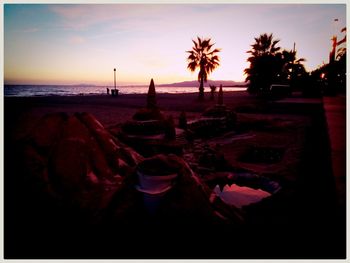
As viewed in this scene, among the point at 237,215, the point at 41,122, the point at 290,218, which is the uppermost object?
the point at 41,122

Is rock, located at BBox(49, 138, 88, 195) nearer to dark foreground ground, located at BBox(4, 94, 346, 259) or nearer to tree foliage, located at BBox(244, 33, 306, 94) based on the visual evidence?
dark foreground ground, located at BBox(4, 94, 346, 259)

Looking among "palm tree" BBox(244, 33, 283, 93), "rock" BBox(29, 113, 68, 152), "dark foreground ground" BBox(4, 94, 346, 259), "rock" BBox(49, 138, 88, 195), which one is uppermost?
"palm tree" BBox(244, 33, 283, 93)

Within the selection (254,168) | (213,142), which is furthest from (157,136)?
(254,168)

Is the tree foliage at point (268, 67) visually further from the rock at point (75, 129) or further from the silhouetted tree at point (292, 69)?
the rock at point (75, 129)

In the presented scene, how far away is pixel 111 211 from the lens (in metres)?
3.50

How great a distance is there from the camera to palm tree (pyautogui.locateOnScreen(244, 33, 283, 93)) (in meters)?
30.3

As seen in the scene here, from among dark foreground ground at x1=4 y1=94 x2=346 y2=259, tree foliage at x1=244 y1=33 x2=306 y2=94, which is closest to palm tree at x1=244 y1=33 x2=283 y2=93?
tree foliage at x1=244 y1=33 x2=306 y2=94

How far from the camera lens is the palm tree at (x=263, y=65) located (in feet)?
99.6

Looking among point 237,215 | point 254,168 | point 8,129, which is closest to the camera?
point 237,215

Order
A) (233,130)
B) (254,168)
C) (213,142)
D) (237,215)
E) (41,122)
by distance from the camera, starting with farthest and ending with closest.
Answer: (233,130), (213,142), (254,168), (41,122), (237,215)

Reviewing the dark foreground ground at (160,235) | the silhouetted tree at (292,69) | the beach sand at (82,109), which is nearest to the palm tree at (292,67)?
the silhouetted tree at (292,69)

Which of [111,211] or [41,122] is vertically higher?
[41,122]

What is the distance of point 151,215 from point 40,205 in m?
1.72

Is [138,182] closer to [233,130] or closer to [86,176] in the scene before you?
[86,176]
